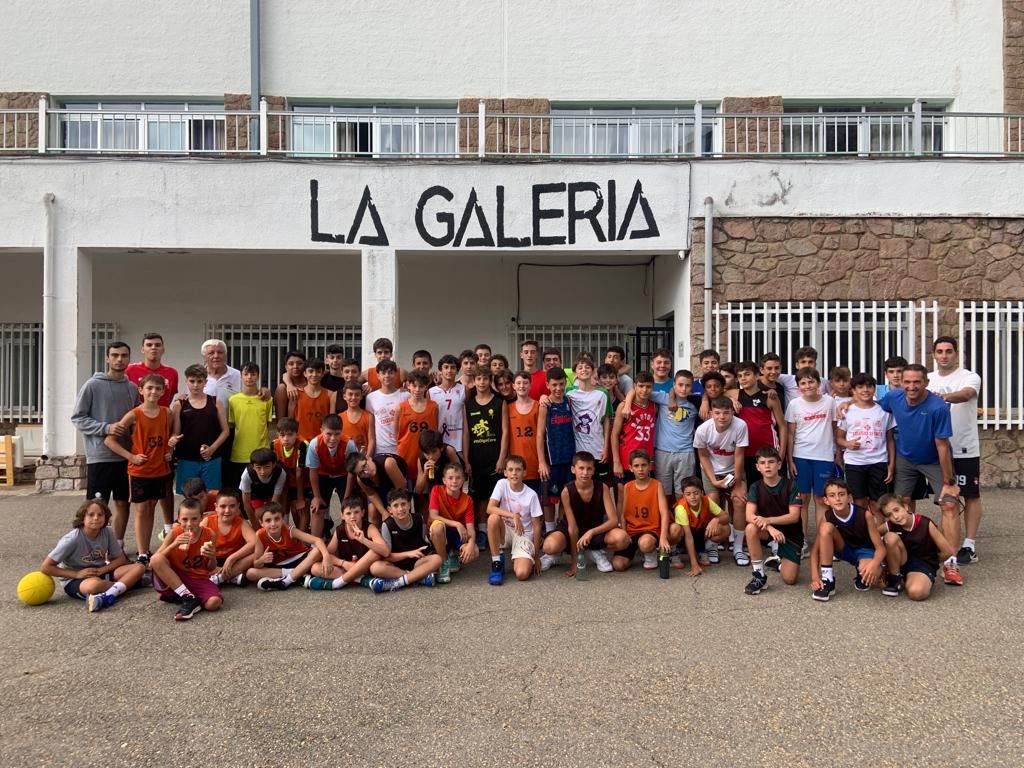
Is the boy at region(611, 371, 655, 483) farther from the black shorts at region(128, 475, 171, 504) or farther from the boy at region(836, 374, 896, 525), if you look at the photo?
the black shorts at region(128, 475, 171, 504)

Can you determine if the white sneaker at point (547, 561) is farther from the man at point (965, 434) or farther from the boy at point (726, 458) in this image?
the man at point (965, 434)

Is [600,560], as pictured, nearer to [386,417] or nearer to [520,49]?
[386,417]

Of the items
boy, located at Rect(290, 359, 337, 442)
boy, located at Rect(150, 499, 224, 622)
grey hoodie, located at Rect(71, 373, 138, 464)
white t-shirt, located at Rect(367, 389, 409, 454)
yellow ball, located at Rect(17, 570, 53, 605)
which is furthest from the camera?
boy, located at Rect(290, 359, 337, 442)

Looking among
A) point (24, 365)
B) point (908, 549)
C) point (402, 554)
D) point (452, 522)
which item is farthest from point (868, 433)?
point (24, 365)

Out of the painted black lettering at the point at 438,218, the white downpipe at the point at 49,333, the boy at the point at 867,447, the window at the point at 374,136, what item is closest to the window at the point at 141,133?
the window at the point at 374,136

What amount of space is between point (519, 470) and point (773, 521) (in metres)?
1.87

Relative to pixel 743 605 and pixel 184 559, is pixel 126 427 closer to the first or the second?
pixel 184 559

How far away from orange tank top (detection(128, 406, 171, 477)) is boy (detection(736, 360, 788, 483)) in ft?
15.3

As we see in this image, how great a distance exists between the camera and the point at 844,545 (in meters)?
4.91

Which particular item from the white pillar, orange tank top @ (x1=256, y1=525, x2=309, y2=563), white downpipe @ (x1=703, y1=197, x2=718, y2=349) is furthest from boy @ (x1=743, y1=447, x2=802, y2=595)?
the white pillar

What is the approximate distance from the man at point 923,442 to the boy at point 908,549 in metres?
0.67

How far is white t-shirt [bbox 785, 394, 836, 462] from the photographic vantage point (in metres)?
5.74

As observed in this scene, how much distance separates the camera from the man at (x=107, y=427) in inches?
226

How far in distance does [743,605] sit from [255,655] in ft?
9.72
